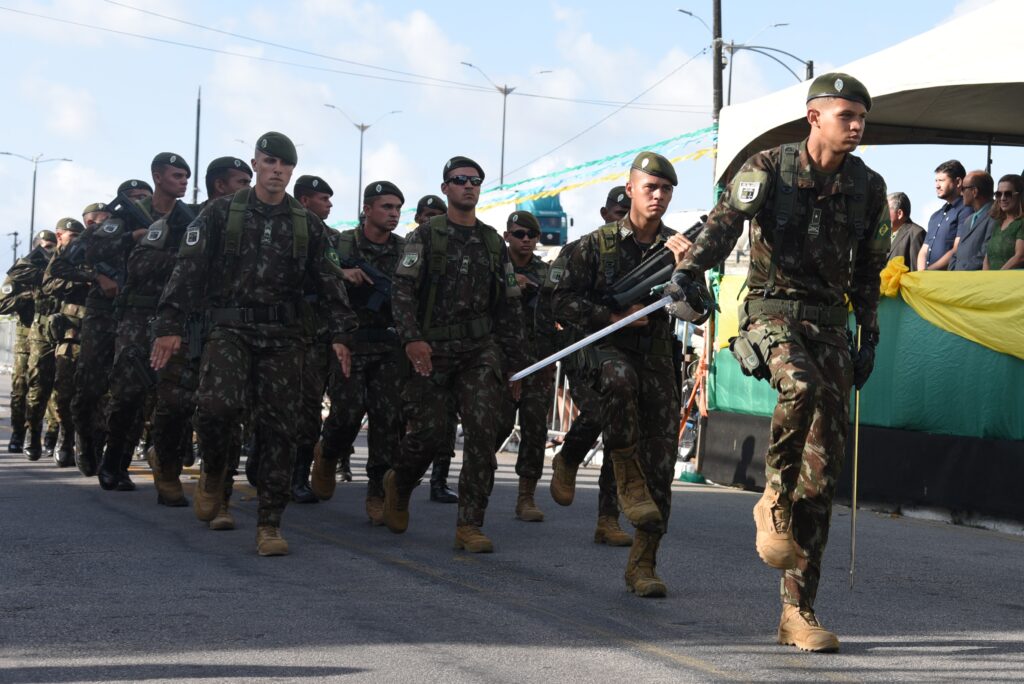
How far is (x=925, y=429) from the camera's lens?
10.7 metres

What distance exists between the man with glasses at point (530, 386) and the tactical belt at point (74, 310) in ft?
14.0

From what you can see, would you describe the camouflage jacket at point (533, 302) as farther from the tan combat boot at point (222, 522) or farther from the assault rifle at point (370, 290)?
the tan combat boot at point (222, 522)

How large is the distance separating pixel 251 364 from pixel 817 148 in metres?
3.67

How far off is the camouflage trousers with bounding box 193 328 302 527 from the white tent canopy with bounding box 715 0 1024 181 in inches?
199

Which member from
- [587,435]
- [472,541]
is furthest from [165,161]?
[472,541]

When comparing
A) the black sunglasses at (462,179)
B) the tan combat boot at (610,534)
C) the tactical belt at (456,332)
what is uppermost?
the black sunglasses at (462,179)

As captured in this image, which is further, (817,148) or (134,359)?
(134,359)

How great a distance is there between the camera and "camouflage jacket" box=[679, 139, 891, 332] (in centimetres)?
562

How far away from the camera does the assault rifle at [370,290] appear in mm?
9953

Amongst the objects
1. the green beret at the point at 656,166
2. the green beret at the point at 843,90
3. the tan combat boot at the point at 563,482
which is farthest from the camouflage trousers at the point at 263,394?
the green beret at the point at 843,90

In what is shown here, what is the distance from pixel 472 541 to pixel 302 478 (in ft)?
10.1

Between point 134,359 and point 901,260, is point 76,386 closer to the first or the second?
point 134,359

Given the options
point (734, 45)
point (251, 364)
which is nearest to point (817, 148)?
point (251, 364)

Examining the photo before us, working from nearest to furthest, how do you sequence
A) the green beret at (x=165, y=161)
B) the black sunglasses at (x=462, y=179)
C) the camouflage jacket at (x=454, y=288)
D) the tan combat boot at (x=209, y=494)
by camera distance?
the camouflage jacket at (x=454, y=288) → the black sunglasses at (x=462, y=179) → the tan combat boot at (x=209, y=494) → the green beret at (x=165, y=161)
